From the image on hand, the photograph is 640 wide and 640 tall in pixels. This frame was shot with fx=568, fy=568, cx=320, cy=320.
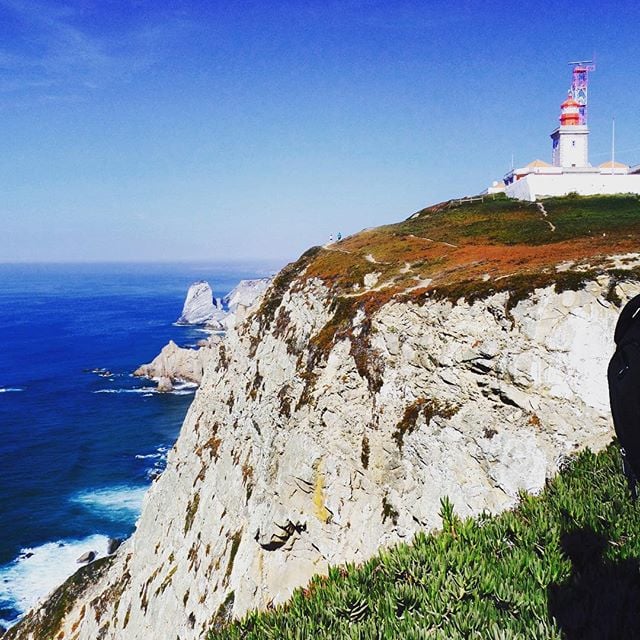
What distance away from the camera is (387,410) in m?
25.6

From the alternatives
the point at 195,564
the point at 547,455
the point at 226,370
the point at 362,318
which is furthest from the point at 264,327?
the point at 547,455

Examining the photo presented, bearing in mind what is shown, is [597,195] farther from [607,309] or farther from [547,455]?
[547,455]

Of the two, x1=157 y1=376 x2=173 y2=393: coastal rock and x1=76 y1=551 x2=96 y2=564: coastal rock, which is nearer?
x1=76 y1=551 x2=96 y2=564: coastal rock

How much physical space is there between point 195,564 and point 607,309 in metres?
25.7

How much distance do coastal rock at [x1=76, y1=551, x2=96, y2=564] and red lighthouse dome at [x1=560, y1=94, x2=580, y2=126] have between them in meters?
61.8

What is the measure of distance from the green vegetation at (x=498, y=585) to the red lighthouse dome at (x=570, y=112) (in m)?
57.6

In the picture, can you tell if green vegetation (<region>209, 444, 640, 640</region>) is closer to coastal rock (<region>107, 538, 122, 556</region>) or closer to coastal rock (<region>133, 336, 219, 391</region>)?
coastal rock (<region>107, 538, 122, 556</region>)

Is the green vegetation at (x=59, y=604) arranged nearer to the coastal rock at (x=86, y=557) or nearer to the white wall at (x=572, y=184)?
the coastal rock at (x=86, y=557)

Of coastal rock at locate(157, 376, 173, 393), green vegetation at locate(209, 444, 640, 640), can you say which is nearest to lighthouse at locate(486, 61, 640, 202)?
green vegetation at locate(209, 444, 640, 640)

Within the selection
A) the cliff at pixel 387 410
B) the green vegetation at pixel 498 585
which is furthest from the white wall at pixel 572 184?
the green vegetation at pixel 498 585

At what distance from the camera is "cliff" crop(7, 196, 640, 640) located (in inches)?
878

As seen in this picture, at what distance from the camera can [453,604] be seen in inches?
312

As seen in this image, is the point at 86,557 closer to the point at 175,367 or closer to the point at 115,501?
the point at 115,501

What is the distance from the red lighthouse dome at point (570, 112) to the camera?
5894cm
